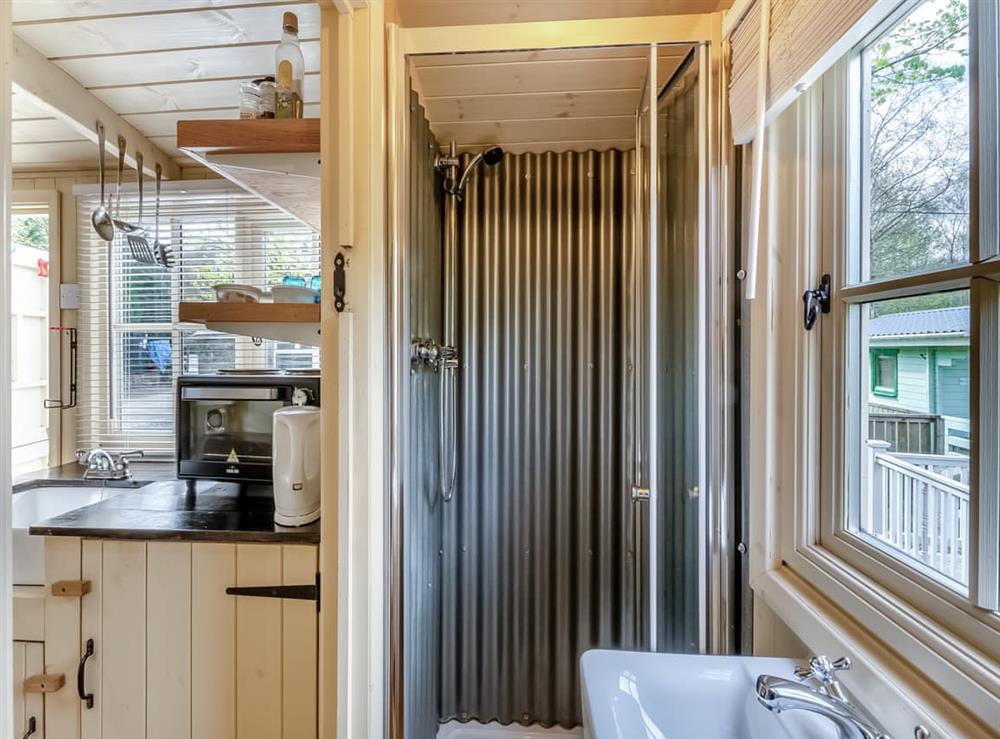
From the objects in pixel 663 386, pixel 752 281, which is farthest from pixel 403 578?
pixel 752 281

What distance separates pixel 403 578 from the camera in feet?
3.67

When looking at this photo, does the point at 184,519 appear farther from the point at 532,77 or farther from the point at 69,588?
the point at 532,77

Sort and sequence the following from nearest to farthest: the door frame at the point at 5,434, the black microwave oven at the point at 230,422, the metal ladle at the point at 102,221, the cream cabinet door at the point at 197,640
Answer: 1. the door frame at the point at 5,434
2. the cream cabinet door at the point at 197,640
3. the black microwave oven at the point at 230,422
4. the metal ladle at the point at 102,221

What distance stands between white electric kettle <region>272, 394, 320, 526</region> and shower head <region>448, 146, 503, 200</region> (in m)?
0.93

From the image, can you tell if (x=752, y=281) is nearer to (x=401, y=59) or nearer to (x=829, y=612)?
(x=829, y=612)

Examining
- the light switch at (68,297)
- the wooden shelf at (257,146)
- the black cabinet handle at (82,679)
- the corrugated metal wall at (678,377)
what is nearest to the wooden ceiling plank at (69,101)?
the light switch at (68,297)

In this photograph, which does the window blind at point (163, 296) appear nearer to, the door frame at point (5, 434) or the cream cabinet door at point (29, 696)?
the cream cabinet door at point (29, 696)

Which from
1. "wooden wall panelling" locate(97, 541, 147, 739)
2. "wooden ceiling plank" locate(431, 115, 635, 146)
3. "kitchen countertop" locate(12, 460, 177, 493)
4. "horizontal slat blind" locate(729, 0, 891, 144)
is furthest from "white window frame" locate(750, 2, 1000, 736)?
"kitchen countertop" locate(12, 460, 177, 493)

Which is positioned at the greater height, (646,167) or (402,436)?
(646,167)

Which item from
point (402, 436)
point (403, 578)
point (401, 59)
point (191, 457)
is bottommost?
point (403, 578)

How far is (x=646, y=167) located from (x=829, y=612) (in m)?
1.08

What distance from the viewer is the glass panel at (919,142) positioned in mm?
641

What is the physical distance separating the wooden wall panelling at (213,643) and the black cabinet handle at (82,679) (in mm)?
269

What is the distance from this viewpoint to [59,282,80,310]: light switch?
2016 millimetres
